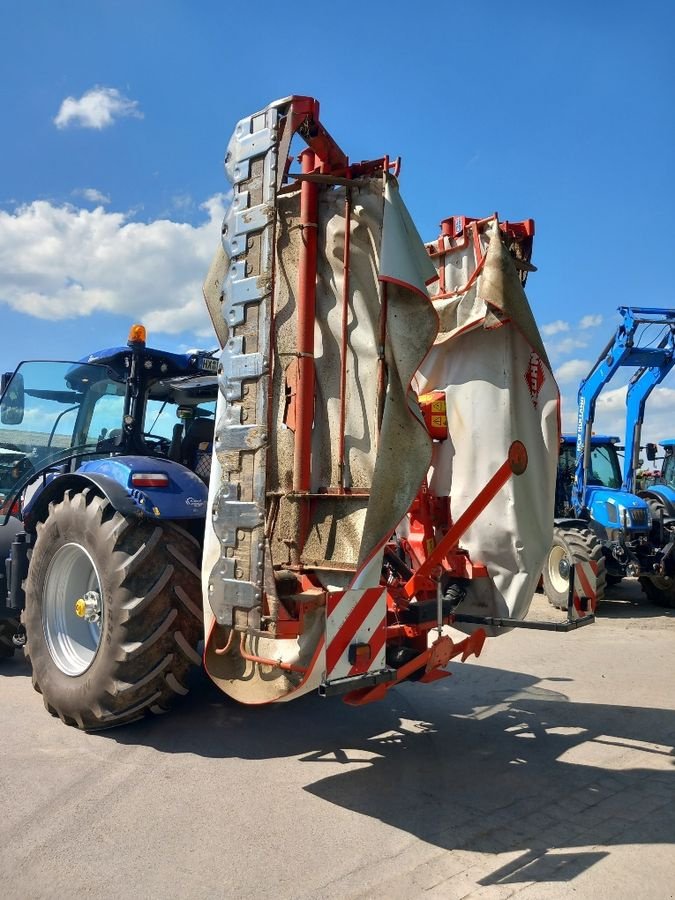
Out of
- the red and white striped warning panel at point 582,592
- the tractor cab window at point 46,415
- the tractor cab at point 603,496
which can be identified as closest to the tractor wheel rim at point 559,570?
the tractor cab at point 603,496

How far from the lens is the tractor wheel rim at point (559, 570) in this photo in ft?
32.2

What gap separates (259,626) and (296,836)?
35.1 inches

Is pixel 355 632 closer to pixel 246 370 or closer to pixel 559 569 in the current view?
pixel 246 370

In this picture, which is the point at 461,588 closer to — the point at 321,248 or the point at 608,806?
the point at 608,806

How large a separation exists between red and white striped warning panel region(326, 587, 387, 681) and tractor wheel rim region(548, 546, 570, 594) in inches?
269

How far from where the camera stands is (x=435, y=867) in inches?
116

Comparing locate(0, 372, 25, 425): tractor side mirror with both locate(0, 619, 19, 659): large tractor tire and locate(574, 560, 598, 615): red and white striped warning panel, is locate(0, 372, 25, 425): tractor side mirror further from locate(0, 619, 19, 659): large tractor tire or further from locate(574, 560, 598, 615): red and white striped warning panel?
locate(574, 560, 598, 615): red and white striped warning panel

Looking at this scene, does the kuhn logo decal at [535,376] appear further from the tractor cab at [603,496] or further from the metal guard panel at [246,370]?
the tractor cab at [603,496]

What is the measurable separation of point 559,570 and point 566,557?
0.27 meters

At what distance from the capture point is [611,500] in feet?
34.9

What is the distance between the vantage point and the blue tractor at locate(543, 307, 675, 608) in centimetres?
995

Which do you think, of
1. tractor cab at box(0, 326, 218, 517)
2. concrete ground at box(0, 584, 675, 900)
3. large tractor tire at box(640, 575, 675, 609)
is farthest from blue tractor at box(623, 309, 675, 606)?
tractor cab at box(0, 326, 218, 517)

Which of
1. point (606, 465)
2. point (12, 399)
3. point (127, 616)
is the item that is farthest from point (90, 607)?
point (606, 465)

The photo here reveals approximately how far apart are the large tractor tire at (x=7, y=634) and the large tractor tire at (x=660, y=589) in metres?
7.95
